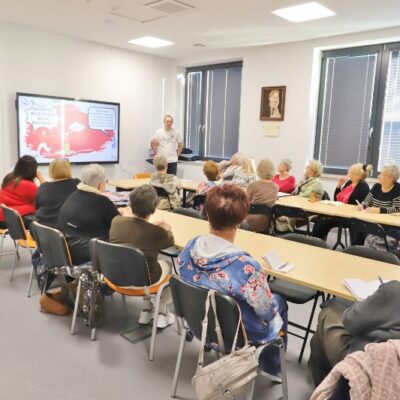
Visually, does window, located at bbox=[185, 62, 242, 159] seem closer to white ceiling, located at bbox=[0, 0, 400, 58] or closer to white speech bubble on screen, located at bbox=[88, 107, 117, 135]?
white ceiling, located at bbox=[0, 0, 400, 58]

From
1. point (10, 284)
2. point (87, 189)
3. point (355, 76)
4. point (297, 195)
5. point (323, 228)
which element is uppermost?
point (355, 76)

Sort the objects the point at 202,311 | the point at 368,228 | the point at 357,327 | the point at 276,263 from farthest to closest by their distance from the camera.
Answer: the point at 368,228
the point at 276,263
the point at 202,311
the point at 357,327

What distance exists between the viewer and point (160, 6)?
15.9 ft

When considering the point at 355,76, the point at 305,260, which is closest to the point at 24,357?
the point at 305,260

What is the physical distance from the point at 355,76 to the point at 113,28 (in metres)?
3.89

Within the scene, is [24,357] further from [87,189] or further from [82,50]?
[82,50]

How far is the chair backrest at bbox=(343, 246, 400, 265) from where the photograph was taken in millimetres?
2504

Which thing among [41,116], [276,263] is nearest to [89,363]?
[276,263]

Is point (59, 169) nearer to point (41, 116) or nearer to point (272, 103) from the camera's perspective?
point (41, 116)

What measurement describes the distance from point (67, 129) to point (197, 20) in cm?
293

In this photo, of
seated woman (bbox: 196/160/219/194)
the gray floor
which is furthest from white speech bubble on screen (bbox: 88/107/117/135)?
the gray floor

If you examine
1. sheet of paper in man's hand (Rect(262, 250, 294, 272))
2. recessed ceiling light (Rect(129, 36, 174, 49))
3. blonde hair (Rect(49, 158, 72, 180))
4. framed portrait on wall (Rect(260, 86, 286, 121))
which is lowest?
sheet of paper in man's hand (Rect(262, 250, 294, 272))

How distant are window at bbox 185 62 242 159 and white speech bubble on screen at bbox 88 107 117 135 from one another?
1959 mm

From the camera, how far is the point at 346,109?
6441 mm
